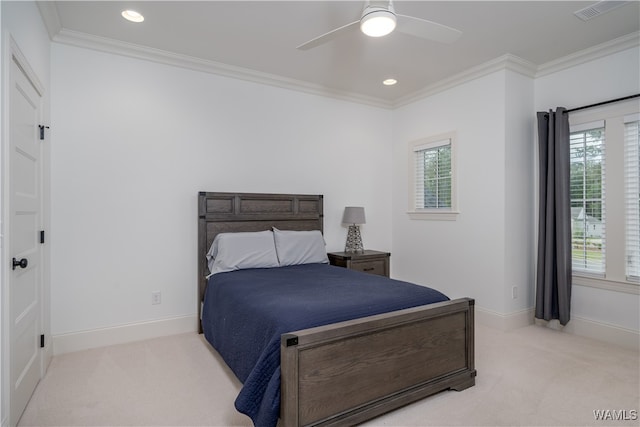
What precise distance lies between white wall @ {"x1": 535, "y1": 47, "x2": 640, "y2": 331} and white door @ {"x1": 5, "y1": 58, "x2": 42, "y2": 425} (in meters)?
4.54

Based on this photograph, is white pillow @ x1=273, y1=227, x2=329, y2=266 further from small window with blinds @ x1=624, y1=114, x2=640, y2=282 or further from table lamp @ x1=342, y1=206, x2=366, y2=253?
small window with blinds @ x1=624, y1=114, x2=640, y2=282

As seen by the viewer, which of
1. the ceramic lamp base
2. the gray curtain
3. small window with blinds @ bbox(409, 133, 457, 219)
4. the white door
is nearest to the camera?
the white door

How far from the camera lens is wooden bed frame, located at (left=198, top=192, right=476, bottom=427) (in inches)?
70.2

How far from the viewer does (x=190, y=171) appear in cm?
360

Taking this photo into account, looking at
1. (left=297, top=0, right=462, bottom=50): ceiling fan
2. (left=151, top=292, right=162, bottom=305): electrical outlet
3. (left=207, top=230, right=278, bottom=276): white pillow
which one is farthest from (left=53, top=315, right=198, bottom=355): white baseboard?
(left=297, top=0, right=462, bottom=50): ceiling fan

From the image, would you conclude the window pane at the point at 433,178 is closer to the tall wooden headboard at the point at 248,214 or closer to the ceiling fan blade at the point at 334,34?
the tall wooden headboard at the point at 248,214

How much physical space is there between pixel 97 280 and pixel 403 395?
108 inches

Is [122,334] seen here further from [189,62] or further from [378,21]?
[378,21]

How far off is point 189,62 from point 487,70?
3065mm

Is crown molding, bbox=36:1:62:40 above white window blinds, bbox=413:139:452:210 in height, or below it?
above

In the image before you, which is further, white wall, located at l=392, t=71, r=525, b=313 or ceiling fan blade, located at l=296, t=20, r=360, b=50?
white wall, located at l=392, t=71, r=525, b=313

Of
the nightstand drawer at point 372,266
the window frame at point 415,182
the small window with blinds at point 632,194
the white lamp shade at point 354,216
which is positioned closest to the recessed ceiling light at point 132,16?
the white lamp shade at point 354,216

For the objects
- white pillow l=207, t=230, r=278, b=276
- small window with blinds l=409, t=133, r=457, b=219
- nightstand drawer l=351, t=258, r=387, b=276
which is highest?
small window with blinds l=409, t=133, r=457, b=219

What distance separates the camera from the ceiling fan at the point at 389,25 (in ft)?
6.54
